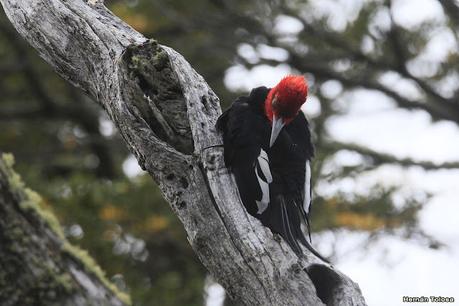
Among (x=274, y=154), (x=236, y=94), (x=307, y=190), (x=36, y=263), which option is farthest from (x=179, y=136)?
(x=236, y=94)

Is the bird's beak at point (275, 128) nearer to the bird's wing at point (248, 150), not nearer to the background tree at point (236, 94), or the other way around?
the bird's wing at point (248, 150)

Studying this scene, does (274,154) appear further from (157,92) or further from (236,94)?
(236,94)

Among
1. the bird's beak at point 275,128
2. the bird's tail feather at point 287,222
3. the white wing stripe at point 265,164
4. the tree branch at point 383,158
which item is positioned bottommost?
the bird's tail feather at point 287,222

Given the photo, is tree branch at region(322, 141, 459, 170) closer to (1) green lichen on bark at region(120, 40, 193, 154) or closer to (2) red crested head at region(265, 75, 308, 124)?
(2) red crested head at region(265, 75, 308, 124)

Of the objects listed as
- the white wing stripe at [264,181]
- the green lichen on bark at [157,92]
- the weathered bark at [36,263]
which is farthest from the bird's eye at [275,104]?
the weathered bark at [36,263]

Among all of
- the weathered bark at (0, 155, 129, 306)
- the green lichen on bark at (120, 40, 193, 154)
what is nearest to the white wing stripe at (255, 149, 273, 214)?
the green lichen on bark at (120, 40, 193, 154)

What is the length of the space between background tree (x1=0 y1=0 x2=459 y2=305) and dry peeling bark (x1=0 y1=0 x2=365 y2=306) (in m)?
2.53

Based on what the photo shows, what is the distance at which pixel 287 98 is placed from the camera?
149 inches

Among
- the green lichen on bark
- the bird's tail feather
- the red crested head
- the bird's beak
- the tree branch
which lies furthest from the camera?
the tree branch

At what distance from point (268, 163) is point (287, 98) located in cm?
35

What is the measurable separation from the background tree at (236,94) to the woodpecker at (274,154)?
5.96 feet

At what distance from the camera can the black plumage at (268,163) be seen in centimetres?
324

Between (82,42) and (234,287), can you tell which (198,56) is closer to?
(82,42)

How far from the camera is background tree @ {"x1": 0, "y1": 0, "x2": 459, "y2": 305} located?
591cm
